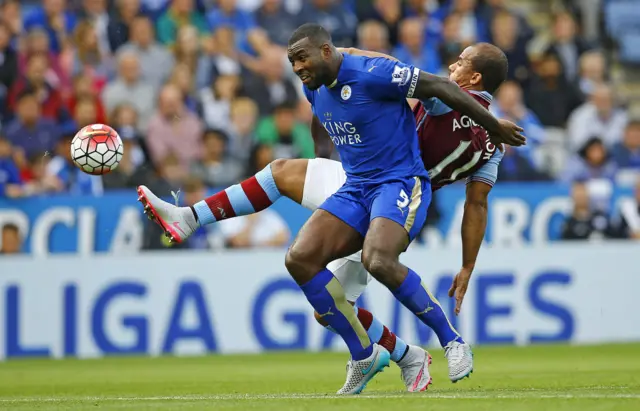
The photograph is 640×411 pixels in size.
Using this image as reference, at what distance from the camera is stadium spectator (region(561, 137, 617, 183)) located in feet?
51.0

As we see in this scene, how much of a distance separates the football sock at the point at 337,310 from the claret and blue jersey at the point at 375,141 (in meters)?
0.41

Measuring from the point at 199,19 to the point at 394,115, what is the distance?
10019 millimetres

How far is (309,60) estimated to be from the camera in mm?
7930

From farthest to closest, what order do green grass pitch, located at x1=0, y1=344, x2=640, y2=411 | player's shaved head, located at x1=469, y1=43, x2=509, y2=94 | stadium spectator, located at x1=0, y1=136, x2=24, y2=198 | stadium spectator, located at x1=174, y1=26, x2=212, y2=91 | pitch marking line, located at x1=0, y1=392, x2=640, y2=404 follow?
stadium spectator, located at x1=174, y1=26, x2=212, y2=91, stadium spectator, located at x1=0, y1=136, x2=24, y2=198, player's shaved head, located at x1=469, y1=43, x2=509, y2=94, pitch marking line, located at x1=0, y1=392, x2=640, y2=404, green grass pitch, located at x1=0, y1=344, x2=640, y2=411

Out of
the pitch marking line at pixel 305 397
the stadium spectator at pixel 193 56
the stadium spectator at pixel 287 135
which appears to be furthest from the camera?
the stadium spectator at pixel 193 56

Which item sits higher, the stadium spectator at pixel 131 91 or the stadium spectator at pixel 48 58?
the stadium spectator at pixel 48 58

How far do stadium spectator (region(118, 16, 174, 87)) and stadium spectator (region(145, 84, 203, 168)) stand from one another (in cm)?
82

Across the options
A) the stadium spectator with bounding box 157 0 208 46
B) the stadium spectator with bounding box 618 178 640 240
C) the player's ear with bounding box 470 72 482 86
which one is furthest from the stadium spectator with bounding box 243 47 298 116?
the player's ear with bounding box 470 72 482 86

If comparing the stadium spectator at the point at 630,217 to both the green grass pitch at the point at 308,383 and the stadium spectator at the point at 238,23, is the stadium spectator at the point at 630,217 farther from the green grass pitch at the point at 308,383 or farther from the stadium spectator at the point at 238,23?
the stadium spectator at the point at 238,23

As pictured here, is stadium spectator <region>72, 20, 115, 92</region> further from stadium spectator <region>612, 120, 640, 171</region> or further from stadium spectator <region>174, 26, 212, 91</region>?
stadium spectator <region>612, 120, 640, 171</region>

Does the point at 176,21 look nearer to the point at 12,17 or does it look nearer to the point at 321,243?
the point at 12,17

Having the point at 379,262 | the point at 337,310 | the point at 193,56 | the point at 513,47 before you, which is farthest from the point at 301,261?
the point at 513,47

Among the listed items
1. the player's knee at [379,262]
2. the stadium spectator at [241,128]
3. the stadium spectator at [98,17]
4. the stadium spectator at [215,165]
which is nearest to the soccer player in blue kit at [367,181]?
the player's knee at [379,262]

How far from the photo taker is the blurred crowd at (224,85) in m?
15.4
